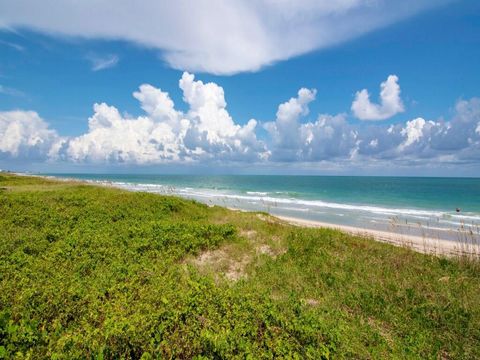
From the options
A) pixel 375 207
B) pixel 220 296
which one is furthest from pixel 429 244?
pixel 375 207

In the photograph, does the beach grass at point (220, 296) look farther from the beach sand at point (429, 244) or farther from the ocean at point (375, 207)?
the ocean at point (375, 207)

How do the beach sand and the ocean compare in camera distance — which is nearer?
the beach sand

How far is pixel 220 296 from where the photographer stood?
5605 millimetres

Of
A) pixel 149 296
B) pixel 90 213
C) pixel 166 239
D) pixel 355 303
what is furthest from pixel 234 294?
pixel 90 213

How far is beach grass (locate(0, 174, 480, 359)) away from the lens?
4.34 m

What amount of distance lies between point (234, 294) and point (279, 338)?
1.42 m

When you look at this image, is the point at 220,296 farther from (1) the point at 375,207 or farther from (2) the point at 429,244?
(1) the point at 375,207

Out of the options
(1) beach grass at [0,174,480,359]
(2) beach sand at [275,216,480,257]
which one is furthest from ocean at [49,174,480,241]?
(1) beach grass at [0,174,480,359]

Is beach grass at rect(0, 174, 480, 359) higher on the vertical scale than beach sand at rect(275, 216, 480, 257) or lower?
higher

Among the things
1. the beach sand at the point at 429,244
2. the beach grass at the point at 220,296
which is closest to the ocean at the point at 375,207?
the beach sand at the point at 429,244

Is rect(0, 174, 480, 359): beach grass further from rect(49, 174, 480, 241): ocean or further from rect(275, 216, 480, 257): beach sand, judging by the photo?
rect(49, 174, 480, 241): ocean

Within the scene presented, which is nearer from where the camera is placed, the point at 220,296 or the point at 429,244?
the point at 220,296

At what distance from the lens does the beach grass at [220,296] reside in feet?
14.2

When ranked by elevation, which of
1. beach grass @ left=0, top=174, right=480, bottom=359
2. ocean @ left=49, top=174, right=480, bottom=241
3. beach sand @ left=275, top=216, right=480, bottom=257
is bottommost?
ocean @ left=49, top=174, right=480, bottom=241
